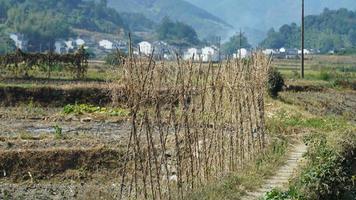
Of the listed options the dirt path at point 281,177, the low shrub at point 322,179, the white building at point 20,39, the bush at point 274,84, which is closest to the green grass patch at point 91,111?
the bush at point 274,84

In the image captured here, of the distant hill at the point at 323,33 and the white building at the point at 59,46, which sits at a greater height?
the distant hill at the point at 323,33

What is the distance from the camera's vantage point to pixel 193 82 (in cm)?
1406

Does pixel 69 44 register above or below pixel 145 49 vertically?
above

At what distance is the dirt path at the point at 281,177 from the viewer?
1309 centimetres

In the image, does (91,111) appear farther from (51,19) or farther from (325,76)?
(51,19)

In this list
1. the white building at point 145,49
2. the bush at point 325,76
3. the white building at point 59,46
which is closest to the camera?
the white building at point 145,49

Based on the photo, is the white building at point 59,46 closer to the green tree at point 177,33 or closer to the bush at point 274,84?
the green tree at point 177,33

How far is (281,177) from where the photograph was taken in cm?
1470

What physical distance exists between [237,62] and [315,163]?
11.9ft

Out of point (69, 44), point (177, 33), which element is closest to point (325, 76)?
point (69, 44)

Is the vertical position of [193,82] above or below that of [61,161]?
above

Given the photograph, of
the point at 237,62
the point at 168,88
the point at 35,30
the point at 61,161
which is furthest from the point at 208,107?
the point at 35,30

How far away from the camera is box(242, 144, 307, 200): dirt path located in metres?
13.1

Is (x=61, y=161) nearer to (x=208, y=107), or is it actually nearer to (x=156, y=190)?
(x=208, y=107)
